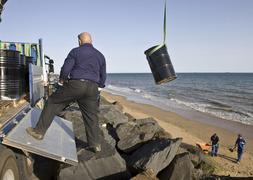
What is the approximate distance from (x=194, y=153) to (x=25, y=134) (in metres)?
5.48

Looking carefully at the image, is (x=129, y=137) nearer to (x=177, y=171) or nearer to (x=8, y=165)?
(x=177, y=171)

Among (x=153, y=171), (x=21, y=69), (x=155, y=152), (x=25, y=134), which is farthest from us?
(x=21, y=69)

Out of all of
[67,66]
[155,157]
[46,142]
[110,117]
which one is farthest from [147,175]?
[110,117]

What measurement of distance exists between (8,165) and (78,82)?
158 cm

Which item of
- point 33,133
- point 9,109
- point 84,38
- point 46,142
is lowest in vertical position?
point 46,142

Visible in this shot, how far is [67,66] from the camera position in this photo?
4949 mm

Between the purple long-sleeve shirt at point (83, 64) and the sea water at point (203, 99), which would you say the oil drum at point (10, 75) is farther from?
the sea water at point (203, 99)

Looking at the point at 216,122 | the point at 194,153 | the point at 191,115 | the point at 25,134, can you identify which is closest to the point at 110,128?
the point at 194,153

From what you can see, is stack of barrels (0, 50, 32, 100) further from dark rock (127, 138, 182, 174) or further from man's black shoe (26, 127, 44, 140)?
dark rock (127, 138, 182, 174)

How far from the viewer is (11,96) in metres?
6.56

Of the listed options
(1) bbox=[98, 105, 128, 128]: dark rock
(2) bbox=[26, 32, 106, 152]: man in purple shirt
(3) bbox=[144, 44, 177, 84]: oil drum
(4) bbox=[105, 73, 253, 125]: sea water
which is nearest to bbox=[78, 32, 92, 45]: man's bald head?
(2) bbox=[26, 32, 106, 152]: man in purple shirt

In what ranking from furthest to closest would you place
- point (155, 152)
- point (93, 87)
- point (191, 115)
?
1. point (191, 115)
2. point (155, 152)
3. point (93, 87)

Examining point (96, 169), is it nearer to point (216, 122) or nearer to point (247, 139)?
point (247, 139)

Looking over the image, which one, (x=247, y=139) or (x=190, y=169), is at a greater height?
(x=190, y=169)
